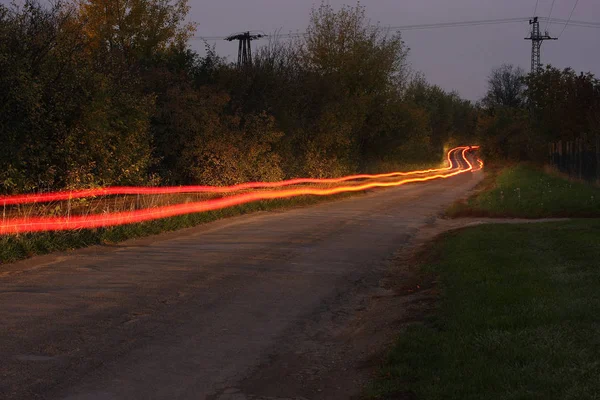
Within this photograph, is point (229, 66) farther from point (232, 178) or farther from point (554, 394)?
A: point (554, 394)

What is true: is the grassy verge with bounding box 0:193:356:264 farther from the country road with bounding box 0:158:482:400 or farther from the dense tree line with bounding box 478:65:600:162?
the dense tree line with bounding box 478:65:600:162

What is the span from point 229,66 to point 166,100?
8261 mm

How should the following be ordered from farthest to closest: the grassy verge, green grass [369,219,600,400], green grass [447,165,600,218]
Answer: green grass [447,165,600,218] → the grassy verge → green grass [369,219,600,400]

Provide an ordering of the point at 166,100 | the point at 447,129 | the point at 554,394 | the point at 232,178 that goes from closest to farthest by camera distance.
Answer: the point at 554,394
the point at 166,100
the point at 232,178
the point at 447,129

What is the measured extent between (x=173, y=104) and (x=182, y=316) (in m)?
17.1

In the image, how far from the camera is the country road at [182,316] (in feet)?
21.7

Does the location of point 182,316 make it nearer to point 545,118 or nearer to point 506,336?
point 506,336

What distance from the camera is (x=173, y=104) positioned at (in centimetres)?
2536

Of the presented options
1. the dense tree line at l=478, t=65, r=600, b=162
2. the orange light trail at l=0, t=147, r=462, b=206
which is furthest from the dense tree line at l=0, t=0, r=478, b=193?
the dense tree line at l=478, t=65, r=600, b=162

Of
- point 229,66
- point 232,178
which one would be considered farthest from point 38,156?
point 229,66

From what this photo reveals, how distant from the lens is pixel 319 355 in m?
7.91

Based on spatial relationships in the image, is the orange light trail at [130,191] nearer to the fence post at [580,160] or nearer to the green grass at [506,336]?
the green grass at [506,336]

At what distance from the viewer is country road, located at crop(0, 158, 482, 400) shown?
661 centimetres

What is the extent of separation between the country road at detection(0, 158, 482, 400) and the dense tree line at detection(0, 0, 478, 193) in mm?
3013
